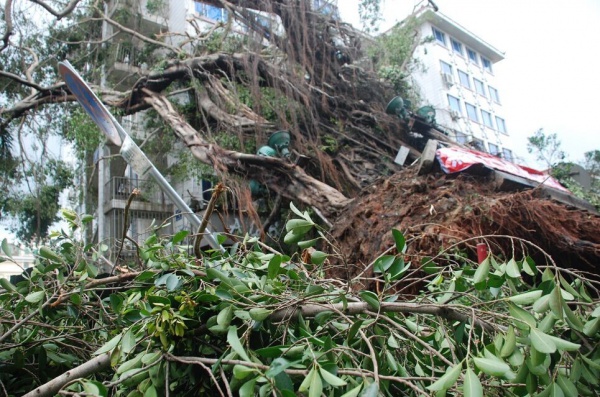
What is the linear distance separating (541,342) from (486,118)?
90.1ft

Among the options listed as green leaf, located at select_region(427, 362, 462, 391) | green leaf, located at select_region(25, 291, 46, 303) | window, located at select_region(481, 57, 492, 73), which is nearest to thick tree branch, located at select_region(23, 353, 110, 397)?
green leaf, located at select_region(25, 291, 46, 303)

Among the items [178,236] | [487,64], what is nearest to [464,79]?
[487,64]

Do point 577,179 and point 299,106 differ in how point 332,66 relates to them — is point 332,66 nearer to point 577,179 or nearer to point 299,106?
point 299,106

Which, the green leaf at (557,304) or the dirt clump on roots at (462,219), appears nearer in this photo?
the green leaf at (557,304)

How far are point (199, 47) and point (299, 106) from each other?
3979mm

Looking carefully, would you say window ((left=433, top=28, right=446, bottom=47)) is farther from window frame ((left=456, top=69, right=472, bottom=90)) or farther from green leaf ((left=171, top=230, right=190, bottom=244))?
green leaf ((left=171, top=230, right=190, bottom=244))

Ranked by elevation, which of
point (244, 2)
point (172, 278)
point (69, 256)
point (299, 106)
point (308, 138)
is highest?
point (244, 2)

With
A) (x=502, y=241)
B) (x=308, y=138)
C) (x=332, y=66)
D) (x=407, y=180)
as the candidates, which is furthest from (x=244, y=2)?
(x=502, y=241)

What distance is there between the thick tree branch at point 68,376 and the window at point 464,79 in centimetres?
2607

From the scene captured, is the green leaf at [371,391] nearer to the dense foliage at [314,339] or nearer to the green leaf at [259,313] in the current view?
the dense foliage at [314,339]

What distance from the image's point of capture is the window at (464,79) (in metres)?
24.7

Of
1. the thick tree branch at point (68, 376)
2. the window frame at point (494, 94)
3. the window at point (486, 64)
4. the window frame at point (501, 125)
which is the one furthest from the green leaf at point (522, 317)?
the window at point (486, 64)

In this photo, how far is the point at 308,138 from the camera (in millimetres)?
7504

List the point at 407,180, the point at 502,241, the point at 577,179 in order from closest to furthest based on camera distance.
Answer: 1. the point at 502,241
2. the point at 407,180
3. the point at 577,179
